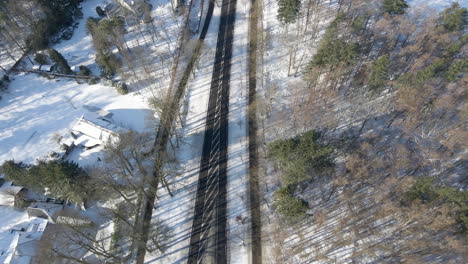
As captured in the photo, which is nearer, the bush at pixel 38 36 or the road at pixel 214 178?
the road at pixel 214 178

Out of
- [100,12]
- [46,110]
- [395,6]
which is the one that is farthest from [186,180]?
[100,12]

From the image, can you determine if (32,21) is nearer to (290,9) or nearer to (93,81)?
(93,81)

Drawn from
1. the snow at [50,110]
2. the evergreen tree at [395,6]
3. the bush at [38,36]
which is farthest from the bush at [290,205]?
the bush at [38,36]

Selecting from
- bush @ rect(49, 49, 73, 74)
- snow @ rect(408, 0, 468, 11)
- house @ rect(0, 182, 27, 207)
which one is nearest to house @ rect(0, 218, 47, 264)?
house @ rect(0, 182, 27, 207)

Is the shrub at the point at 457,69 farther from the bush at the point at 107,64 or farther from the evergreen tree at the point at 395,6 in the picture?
the bush at the point at 107,64

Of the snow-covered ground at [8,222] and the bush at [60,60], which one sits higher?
the bush at [60,60]

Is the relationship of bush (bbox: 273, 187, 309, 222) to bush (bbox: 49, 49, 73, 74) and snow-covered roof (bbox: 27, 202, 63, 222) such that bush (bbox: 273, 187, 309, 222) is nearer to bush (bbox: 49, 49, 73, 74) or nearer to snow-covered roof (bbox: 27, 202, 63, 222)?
snow-covered roof (bbox: 27, 202, 63, 222)
